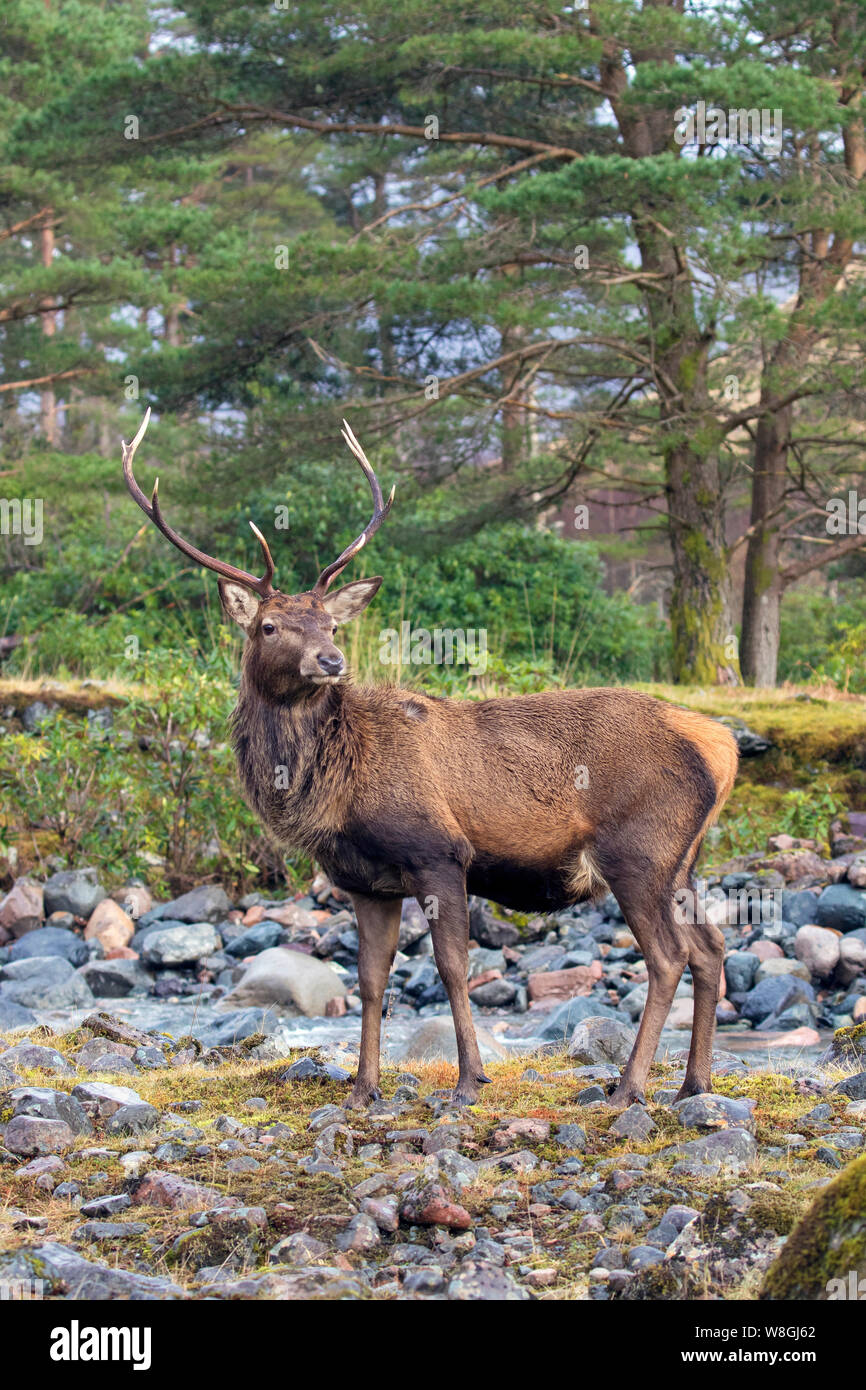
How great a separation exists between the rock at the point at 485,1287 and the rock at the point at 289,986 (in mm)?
4355

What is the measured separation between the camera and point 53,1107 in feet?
16.5

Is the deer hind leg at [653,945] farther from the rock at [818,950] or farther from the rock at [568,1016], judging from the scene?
the rock at [818,950]

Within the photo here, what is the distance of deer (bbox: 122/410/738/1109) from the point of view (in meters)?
5.53

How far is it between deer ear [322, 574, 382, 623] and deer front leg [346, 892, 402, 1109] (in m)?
1.23

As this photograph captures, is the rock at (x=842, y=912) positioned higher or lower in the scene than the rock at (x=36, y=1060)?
higher

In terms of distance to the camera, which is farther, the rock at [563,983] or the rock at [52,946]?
the rock at [52,946]

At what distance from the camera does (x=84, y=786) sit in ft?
34.2

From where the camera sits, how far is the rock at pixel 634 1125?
4902 mm

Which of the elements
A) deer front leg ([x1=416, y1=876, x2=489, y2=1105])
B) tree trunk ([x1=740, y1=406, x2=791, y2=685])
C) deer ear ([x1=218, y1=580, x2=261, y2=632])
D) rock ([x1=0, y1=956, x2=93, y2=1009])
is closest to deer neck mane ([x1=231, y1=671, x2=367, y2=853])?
deer ear ([x1=218, y1=580, x2=261, y2=632])

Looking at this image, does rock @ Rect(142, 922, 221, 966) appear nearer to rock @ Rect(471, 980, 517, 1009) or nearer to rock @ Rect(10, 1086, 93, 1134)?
rock @ Rect(471, 980, 517, 1009)

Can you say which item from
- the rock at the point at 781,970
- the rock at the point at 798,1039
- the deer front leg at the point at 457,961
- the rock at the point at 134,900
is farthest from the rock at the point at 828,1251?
the rock at the point at 134,900

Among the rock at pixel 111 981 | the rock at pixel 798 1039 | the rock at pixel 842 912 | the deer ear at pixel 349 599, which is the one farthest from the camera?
the rock at pixel 842 912

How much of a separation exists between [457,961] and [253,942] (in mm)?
3891

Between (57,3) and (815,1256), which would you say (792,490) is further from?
(57,3)
